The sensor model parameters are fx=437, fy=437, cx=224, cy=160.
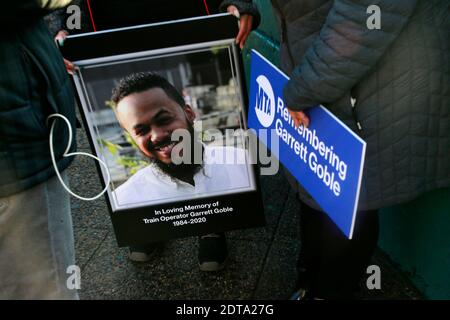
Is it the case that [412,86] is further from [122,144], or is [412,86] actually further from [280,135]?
[122,144]

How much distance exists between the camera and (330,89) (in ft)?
4.99

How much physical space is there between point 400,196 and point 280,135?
56 centimetres

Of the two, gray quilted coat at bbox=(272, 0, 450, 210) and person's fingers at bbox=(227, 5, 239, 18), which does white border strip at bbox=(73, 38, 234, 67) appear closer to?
person's fingers at bbox=(227, 5, 239, 18)

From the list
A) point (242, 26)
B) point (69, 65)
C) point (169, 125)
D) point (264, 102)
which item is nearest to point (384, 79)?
point (264, 102)

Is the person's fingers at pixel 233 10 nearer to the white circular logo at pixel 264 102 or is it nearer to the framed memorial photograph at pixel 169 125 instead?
the framed memorial photograph at pixel 169 125

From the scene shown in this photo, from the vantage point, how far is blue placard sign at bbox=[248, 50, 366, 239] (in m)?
1.48

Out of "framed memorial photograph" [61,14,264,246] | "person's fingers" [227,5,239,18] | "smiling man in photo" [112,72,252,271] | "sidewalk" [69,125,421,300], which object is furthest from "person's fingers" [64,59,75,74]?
"sidewalk" [69,125,421,300]

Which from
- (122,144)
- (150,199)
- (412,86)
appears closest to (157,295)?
(150,199)

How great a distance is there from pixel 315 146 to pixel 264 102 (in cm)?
40

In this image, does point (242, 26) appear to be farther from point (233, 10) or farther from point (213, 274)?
point (213, 274)

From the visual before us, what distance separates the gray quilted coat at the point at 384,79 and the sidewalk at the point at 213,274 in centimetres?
91

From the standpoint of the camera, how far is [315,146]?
1.68 metres

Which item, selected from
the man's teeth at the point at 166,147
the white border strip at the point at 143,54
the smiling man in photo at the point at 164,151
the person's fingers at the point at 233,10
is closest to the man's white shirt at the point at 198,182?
the smiling man in photo at the point at 164,151

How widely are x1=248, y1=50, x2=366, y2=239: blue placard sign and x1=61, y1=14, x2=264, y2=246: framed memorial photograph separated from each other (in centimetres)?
10
